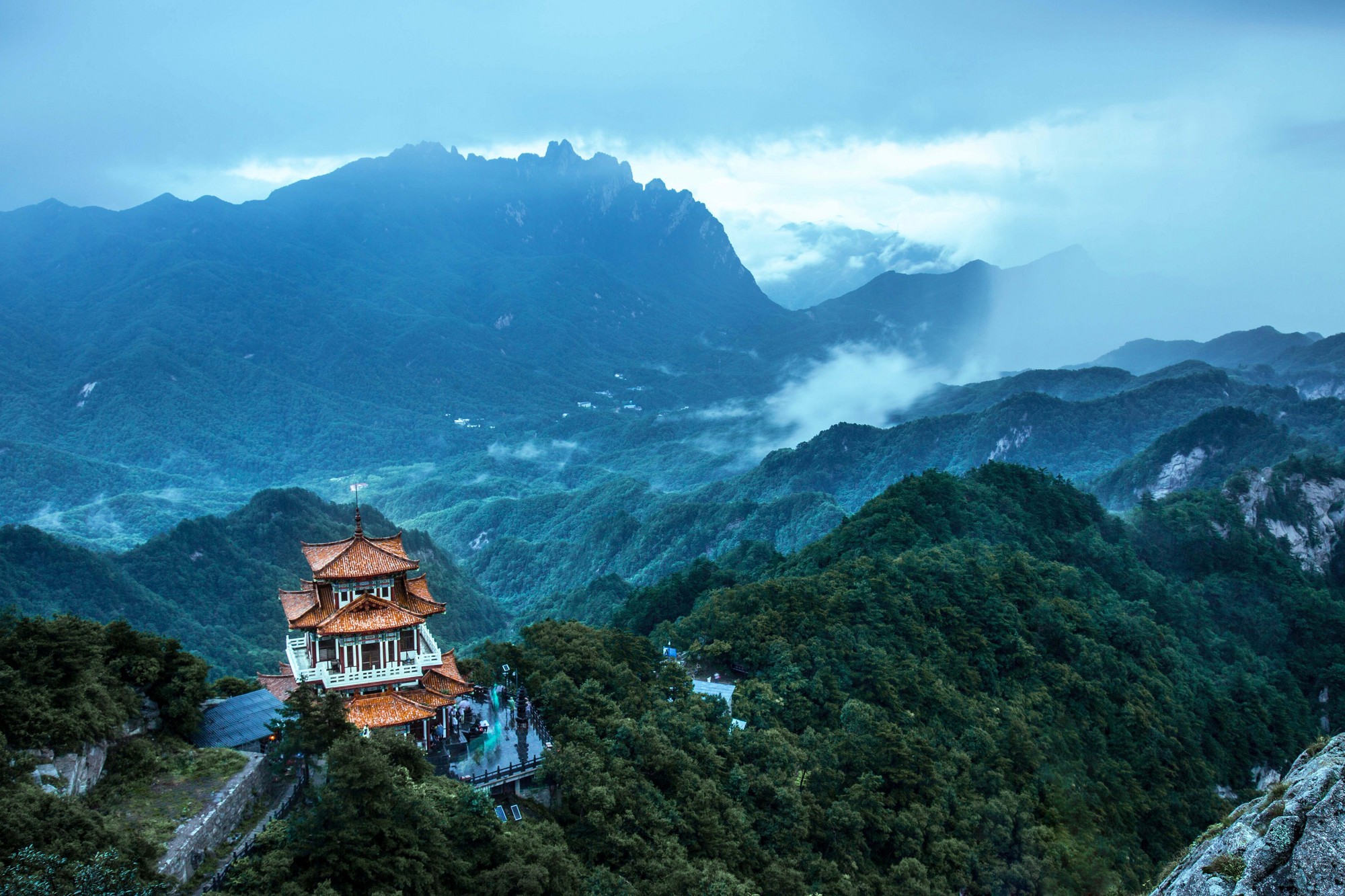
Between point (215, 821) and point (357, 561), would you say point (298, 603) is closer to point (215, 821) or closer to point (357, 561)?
point (357, 561)

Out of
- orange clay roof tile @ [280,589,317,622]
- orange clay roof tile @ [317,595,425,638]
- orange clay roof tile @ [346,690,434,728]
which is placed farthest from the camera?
orange clay roof tile @ [280,589,317,622]

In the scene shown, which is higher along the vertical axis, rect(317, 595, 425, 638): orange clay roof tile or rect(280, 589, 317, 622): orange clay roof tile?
rect(280, 589, 317, 622): orange clay roof tile

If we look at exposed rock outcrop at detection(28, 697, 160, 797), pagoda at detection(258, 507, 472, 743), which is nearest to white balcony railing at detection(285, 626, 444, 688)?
pagoda at detection(258, 507, 472, 743)

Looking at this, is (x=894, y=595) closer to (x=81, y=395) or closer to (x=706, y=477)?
(x=706, y=477)

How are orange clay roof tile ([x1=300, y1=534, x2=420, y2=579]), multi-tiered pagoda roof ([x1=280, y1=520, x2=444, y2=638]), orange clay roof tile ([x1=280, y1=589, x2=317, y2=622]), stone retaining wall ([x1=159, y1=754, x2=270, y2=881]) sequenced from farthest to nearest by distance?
orange clay roof tile ([x1=280, y1=589, x2=317, y2=622]) < orange clay roof tile ([x1=300, y1=534, x2=420, y2=579]) < multi-tiered pagoda roof ([x1=280, y1=520, x2=444, y2=638]) < stone retaining wall ([x1=159, y1=754, x2=270, y2=881])

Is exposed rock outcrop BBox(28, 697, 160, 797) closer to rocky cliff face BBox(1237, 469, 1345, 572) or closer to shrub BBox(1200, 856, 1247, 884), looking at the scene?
shrub BBox(1200, 856, 1247, 884)

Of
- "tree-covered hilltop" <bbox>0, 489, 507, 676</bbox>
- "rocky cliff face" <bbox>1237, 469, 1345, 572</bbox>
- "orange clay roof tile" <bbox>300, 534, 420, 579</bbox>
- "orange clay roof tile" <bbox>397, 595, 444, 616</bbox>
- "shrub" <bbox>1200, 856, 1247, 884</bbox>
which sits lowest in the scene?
"shrub" <bbox>1200, 856, 1247, 884</bbox>
